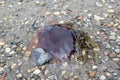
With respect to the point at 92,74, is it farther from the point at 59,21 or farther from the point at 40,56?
the point at 59,21

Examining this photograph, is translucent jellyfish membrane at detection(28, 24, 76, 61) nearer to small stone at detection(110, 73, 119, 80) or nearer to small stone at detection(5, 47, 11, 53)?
small stone at detection(5, 47, 11, 53)

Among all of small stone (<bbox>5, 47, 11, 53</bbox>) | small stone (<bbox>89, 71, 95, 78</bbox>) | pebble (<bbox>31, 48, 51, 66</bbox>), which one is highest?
pebble (<bbox>31, 48, 51, 66</bbox>)

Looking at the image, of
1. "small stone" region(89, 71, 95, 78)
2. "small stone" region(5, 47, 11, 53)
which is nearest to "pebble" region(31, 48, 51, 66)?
"small stone" region(5, 47, 11, 53)

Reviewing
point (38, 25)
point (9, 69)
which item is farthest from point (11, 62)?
point (38, 25)

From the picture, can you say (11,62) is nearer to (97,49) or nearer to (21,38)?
(21,38)

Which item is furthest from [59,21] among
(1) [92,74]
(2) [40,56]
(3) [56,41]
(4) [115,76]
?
(4) [115,76]

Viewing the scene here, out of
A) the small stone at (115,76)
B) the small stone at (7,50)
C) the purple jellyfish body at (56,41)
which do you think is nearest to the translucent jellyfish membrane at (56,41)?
the purple jellyfish body at (56,41)

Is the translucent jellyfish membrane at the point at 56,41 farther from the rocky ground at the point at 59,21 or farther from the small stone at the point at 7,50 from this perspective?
the small stone at the point at 7,50
